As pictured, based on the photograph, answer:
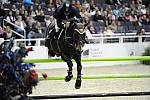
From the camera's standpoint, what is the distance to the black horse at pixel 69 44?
8273 millimetres

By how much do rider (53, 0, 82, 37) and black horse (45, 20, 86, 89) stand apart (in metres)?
0.08

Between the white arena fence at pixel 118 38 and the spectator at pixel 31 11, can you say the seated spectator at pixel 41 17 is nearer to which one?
the spectator at pixel 31 11

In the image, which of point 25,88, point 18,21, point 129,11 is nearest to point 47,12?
point 18,21

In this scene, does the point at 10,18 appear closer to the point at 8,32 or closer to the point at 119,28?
the point at 8,32

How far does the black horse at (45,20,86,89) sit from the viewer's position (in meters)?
8.27

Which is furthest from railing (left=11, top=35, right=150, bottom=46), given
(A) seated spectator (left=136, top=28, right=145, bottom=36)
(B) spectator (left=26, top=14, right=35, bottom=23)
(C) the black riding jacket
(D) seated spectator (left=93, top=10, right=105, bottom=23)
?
(C) the black riding jacket

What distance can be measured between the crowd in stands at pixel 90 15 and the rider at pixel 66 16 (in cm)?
611

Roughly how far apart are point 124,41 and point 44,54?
3.90m

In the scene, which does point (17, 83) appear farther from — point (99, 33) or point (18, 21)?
point (99, 33)

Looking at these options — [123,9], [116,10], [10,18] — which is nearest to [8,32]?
[10,18]

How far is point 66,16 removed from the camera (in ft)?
28.1

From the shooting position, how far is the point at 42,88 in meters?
11.5

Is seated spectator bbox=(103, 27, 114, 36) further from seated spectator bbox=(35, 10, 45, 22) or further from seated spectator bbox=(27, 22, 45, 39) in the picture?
seated spectator bbox=(27, 22, 45, 39)

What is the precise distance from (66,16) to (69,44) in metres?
0.56
